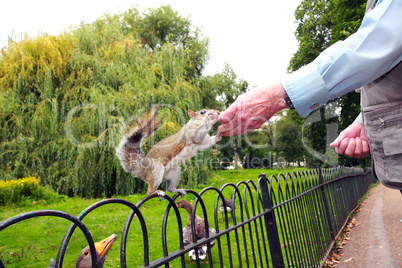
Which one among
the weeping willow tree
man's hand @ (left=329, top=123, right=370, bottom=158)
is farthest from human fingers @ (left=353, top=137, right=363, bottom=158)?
the weeping willow tree

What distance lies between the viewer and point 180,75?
29.7ft

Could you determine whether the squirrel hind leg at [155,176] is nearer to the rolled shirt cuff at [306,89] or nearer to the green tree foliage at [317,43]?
the rolled shirt cuff at [306,89]

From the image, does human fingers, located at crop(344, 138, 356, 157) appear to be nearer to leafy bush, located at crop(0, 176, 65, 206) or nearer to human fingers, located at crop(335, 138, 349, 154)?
human fingers, located at crop(335, 138, 349, 154)

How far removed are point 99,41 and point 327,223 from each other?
25.8ft

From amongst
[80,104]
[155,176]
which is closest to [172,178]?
[155,176]

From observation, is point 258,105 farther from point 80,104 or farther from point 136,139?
point 80,104

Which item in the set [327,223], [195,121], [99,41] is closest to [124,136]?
[195,121]

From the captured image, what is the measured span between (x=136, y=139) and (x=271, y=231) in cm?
112

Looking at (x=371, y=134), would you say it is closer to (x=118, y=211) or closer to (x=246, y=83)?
(x=118, y=211)

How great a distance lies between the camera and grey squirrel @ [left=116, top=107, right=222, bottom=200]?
1.41 m

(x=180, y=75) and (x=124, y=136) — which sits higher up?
(x=180, y=75)

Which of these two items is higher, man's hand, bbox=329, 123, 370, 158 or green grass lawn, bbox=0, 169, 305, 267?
man's hand, bbox=329, 123, 370, 158

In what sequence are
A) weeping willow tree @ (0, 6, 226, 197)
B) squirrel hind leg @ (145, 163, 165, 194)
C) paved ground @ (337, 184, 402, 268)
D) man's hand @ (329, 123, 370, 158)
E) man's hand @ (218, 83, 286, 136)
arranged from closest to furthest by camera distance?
man's hand @ (218, 83, 286, 136) < squirrel hind leg @ (145, 163, 165, 194) < man's hand @ (329, 123, 370, 158) < paved ground @ (337, 184, 402, 268) < weeping willow tree @ (0, 6, 226, 197)

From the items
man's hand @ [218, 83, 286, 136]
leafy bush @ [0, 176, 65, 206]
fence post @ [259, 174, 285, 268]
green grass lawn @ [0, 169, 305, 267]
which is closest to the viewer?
man's hand @ [218, 83, 286, 136]
